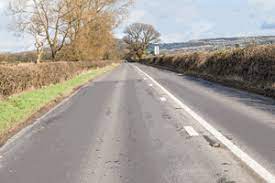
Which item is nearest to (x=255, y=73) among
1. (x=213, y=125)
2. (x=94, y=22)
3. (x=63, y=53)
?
(x=213, y=125)

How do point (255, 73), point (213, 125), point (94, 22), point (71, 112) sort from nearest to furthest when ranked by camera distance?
1. point (213, 125)
2. point (71, 112)
3. point (255, 73)
4. point (94, 22)

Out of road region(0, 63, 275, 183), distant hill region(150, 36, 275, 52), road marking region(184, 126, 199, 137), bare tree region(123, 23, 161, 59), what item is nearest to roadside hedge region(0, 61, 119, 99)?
road region(0, 63, 275, 183)

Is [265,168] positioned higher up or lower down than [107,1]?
lower down

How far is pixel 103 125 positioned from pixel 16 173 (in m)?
5.24

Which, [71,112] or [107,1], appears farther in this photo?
[107,1]

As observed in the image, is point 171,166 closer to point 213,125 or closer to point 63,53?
point 213,125

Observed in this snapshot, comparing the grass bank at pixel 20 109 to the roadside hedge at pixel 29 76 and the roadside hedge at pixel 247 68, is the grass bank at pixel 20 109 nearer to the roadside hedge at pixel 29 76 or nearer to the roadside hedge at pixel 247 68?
the roadside hedge at pixel 29 76

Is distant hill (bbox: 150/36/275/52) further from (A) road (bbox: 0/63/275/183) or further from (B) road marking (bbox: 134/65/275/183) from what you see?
(B) road marking (bbox: 134/65/275/183)

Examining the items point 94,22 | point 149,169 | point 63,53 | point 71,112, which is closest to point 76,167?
point 149,169

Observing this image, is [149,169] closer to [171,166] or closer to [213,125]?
[171,166]

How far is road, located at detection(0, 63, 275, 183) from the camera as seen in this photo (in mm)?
7379

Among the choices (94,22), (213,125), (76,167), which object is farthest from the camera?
(94,22)

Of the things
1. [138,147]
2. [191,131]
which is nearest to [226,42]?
[191,131]

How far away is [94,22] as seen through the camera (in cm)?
5444
